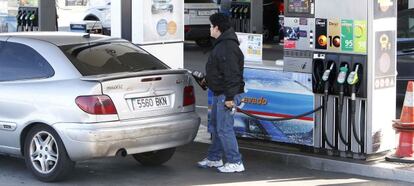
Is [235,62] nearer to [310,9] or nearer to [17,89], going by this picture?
[310,9]

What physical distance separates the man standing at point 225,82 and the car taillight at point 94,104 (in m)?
1.18

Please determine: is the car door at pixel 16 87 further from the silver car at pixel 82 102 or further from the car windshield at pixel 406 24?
the car windshield at pixel 406 24

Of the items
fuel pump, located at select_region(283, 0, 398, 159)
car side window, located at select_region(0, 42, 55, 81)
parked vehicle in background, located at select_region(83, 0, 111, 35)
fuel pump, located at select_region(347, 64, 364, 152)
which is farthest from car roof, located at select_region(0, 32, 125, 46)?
parked vehicle in background, located at select_region(83, 0, 111, 35)

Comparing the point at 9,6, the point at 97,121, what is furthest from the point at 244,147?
the point at 9,6

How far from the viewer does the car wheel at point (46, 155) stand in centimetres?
700

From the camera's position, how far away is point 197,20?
72.3ft

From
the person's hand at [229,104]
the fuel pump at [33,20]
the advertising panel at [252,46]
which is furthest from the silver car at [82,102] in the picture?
the fuel pump at [33,20]

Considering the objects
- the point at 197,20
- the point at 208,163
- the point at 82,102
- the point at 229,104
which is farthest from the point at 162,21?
the point at 197,20

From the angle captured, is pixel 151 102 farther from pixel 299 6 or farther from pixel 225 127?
pixel 299 6

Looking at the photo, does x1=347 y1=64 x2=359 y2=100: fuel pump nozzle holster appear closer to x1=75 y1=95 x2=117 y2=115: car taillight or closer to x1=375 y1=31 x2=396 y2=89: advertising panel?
x1=375 y1=31 x2=396 y2=89: advertising panel

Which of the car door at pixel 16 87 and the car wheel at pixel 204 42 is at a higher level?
the car wheel at pixel 204 42

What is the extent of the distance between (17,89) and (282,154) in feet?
9.58

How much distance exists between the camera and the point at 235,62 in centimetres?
745

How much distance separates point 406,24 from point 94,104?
22.7 ft
